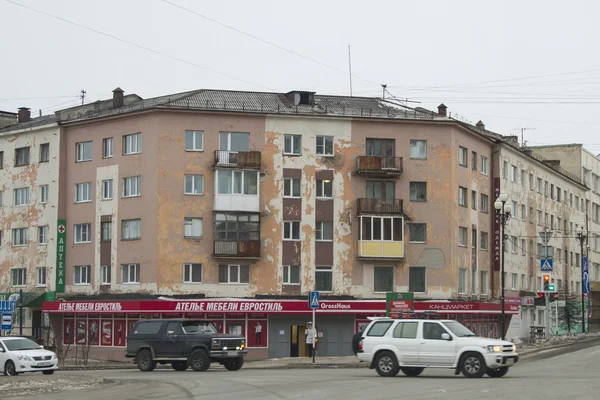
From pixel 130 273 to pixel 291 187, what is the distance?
427 inches

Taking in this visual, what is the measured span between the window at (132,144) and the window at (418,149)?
54.5ft

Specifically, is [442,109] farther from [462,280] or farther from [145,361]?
[145,361]

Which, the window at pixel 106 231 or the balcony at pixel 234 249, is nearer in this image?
the balcony at pixel 234 249

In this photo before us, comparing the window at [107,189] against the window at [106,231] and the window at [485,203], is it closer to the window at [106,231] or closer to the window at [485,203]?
the window at [106,231]

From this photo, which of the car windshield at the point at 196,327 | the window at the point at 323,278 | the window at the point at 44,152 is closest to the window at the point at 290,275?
the window at the point at 323,278

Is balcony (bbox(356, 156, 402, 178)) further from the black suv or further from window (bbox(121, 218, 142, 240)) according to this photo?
the black suv

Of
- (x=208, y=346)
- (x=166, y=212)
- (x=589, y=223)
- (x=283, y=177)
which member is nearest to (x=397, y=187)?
(x=283, y=177)

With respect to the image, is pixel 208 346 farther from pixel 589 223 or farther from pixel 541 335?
pixel 589 223

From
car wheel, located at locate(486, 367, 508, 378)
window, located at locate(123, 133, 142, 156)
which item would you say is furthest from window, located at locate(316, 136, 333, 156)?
car wheel, located at locate(486, 367, 508, 378)

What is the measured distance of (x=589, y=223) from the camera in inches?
3821

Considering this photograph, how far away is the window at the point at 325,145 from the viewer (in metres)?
60.9

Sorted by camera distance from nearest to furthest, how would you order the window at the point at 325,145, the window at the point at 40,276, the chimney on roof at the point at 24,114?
1. the window at the point at 325,145
2. the window at the point at 40,276
3. the chimney on roof at the point at 24,114

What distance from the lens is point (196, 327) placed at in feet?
118

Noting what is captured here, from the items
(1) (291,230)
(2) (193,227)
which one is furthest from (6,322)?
(1) (291,230)
